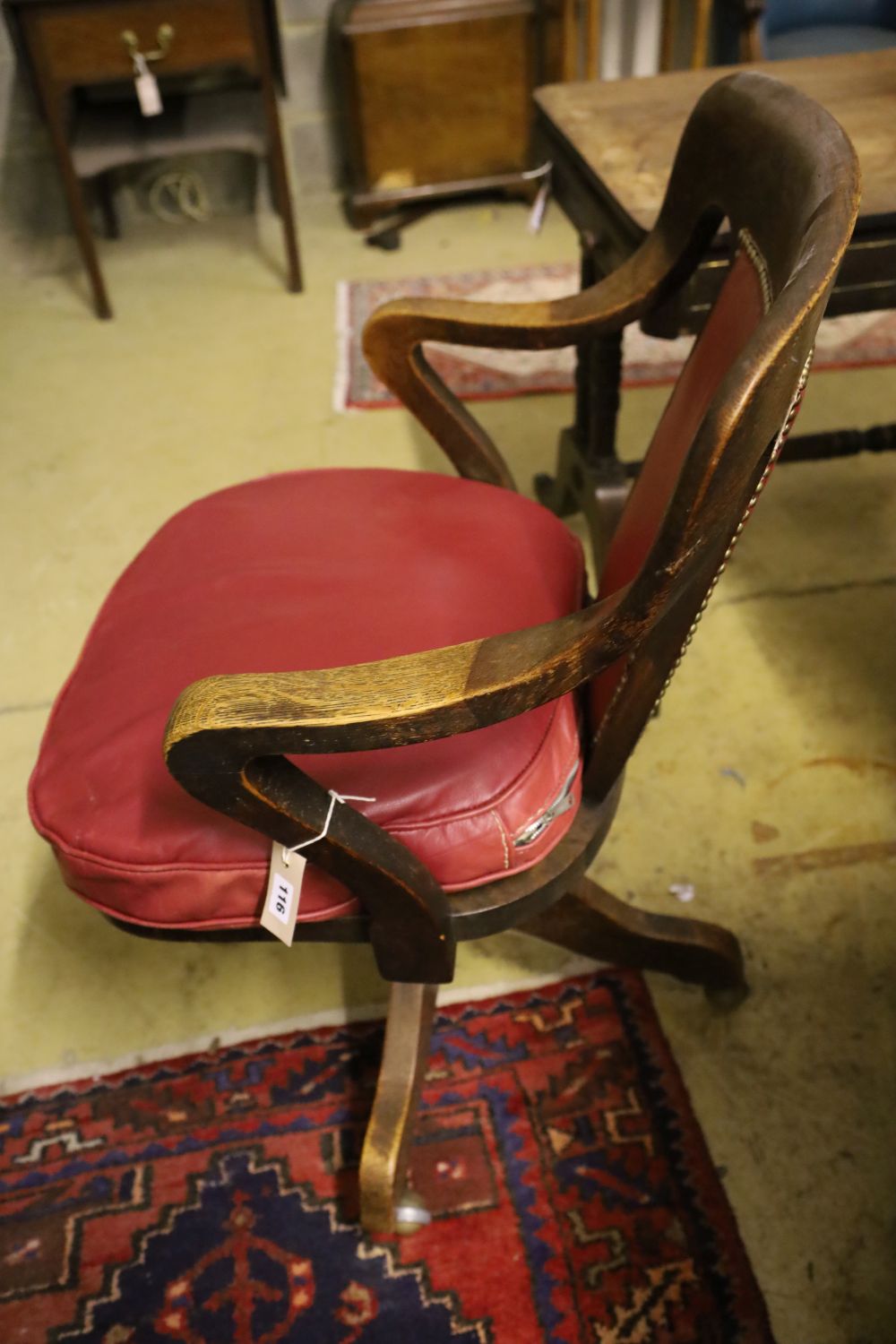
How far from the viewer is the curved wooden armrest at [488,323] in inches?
39.4

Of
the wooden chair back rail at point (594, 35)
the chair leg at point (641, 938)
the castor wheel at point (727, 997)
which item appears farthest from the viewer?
the wooden chair back rail at point (594, 35)

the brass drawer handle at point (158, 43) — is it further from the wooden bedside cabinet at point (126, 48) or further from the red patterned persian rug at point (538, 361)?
the red patterned persian rug at point (538, 361)

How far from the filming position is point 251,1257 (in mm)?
1002

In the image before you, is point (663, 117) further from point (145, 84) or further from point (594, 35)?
point (594, 35)

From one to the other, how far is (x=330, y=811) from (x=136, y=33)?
2.28 metres

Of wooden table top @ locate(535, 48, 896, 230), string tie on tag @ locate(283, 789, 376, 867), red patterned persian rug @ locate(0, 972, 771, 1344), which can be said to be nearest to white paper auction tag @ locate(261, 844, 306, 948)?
string tie on tag @ locate(283, 789, 376, 867)

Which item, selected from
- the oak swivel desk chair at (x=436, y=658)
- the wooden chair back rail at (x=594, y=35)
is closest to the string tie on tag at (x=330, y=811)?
the oak swivel desk chair at (x=436, y=658)

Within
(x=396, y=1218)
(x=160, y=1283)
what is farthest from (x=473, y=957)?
(x=160, y=1283)

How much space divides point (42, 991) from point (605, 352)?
117cm

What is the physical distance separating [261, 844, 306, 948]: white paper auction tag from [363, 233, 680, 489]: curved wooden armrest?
0.58 metres

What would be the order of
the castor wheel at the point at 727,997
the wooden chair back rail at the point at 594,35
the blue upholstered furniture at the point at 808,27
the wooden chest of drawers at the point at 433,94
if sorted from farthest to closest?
1. the wooden chair back rail at the point at 594,35
2. the wooden chest of drawers at the point at 433,94
3. the blue upholstered furniture at the point at 808,27
4. the castor wheel at the point at 727,997

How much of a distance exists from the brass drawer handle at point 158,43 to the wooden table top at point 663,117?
3.90ft

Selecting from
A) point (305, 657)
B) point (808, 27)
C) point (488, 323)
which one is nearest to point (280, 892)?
point (305, 657)

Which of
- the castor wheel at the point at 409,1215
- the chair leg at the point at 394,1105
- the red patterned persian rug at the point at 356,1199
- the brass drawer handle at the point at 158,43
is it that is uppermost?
the brass drawer handle at the point at 158,43
